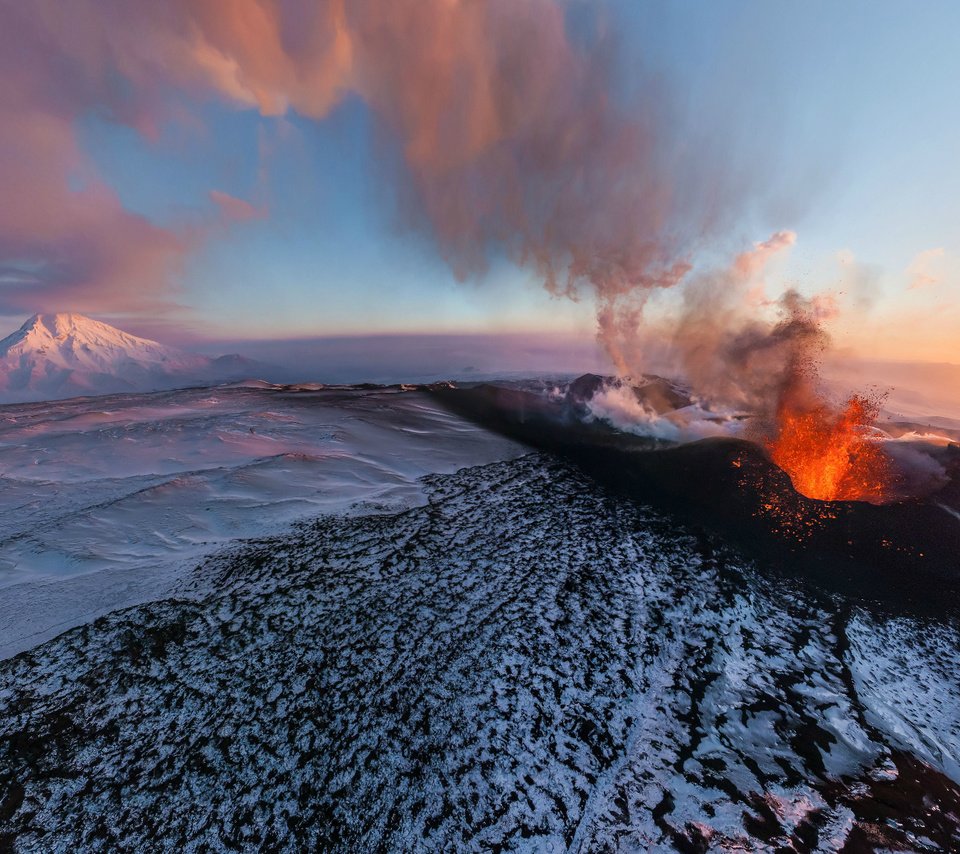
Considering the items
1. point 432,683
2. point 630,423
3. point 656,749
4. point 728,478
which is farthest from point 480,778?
point 630,423

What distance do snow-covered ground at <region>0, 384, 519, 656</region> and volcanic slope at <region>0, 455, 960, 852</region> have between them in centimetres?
213

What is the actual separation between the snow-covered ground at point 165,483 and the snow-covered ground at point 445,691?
0.63ft

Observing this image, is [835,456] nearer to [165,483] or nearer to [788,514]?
[788,514]

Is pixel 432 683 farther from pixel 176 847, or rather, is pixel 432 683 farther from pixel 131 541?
pixel 131 541

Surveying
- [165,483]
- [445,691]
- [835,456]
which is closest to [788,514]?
[835,456]

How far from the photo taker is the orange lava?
72.1 ft

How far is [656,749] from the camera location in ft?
27.7

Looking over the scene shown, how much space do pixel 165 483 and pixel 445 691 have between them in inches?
721

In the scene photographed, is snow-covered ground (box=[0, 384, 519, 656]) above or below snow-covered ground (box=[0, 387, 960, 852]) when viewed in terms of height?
above

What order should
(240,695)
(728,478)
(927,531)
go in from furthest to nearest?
1. (728,478)
2. (927,531)
3. (240,695)

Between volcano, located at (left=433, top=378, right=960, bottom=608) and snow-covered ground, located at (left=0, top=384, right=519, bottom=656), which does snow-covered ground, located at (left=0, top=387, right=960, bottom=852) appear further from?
volcano, located at (left=433, top=378, right=960, bottom=608)

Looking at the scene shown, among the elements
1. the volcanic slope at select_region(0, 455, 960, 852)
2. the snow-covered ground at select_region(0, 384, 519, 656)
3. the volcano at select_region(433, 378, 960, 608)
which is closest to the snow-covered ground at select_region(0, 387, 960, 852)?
the volcanic slope at select_region(0, 455, 960, 852)

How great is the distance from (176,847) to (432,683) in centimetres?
513

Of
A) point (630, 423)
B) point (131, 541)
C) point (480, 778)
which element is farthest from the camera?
point (630, 423)
